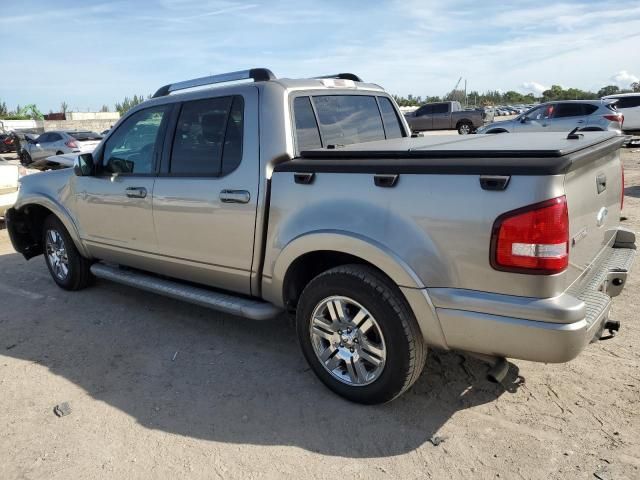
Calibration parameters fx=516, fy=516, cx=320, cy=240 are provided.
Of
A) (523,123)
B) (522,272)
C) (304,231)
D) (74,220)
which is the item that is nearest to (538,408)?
(522,272)

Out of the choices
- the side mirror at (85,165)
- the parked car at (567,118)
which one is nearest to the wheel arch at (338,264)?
the side mirror at (85,165)

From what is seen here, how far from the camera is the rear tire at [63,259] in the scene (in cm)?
515

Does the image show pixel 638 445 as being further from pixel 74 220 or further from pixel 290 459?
pixel 74 220

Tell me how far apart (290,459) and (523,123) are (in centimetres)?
1547

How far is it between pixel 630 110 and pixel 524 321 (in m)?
18.8

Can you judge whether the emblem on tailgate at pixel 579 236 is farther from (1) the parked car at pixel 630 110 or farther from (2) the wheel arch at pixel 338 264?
(1) the parked car at pixel 630 110

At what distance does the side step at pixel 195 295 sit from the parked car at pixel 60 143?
15.7 metres

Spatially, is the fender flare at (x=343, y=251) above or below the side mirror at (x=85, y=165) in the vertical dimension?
below

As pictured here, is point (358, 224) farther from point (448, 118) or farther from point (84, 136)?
point (448, 118)

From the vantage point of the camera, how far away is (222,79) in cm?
381

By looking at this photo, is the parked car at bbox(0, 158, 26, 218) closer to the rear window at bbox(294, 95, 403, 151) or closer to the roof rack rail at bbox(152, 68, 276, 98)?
the roof rack rail at bbox(152, 68, 276, 98)

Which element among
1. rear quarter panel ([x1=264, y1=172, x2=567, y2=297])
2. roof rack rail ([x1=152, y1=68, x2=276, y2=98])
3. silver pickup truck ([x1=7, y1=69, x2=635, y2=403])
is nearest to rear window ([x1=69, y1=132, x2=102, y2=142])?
silver pickup truck ([x1=7, y1=69, x2=635, y2=403])

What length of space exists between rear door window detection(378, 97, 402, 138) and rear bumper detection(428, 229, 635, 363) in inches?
86.8

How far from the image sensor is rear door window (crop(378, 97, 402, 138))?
448 centimetres
